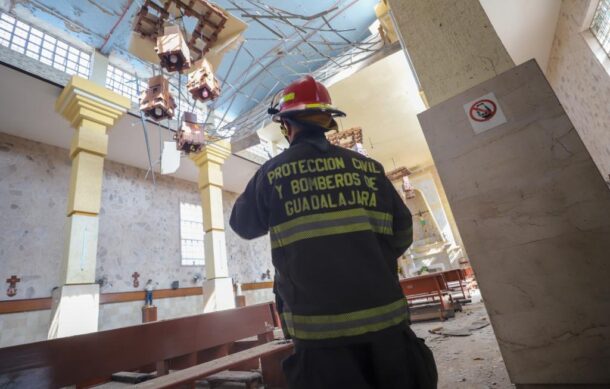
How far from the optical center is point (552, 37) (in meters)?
7.47

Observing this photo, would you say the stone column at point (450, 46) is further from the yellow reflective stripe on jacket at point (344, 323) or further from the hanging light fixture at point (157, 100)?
the hanging light fixture at point (157, 100)

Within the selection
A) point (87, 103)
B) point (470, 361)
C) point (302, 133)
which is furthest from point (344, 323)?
point (87, 103)

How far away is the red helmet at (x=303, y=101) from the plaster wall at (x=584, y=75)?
260 inches

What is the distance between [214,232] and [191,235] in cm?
266

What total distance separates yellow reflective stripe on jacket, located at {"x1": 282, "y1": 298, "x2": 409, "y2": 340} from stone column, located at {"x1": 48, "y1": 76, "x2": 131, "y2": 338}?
4.45 metres

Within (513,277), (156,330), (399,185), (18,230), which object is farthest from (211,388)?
(399,185)

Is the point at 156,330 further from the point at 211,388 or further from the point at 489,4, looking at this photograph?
the point at 489,4

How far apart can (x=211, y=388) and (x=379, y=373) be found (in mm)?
2812

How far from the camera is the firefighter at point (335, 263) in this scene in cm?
96

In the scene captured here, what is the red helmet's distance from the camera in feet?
4.51

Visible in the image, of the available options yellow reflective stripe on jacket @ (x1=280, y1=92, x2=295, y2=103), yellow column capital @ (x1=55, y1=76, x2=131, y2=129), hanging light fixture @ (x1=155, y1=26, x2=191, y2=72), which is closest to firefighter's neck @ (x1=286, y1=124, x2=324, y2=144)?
yellow reflective stripe on jacket @ (x1=280, y1=92, x2=295, y2=103)

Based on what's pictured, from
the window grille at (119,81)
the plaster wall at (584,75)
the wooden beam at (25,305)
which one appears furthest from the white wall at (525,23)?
the wooden beam at (25,305)

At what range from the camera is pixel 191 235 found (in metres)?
8.57

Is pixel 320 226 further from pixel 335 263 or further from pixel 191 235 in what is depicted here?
pixel 191 235
